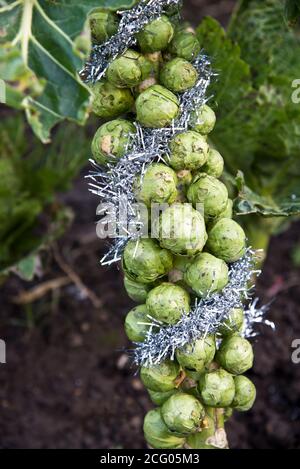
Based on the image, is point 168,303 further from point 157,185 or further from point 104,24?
point 104,24

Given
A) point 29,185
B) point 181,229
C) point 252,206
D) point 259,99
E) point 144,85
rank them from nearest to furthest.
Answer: point 181,229 < point 144,85 < point 252,206 < point 259,99 < point 29,185

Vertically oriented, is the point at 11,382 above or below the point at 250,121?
below

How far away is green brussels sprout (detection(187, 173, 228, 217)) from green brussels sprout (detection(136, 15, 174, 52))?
8.7 inches

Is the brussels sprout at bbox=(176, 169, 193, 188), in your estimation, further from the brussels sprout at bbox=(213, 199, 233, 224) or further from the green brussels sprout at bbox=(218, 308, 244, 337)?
the green brussels sprout at bbox=(218, 308, 244, 337)

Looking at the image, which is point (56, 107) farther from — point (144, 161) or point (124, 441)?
point (124, 441)

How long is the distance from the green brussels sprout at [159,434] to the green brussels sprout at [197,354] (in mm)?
143

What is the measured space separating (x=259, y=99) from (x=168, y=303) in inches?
28.3

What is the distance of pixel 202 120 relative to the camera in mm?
1019

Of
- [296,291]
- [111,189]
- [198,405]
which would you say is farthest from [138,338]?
[296,291]

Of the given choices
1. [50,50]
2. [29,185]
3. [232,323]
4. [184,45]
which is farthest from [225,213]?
[29,185]

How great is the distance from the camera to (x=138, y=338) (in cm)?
107
